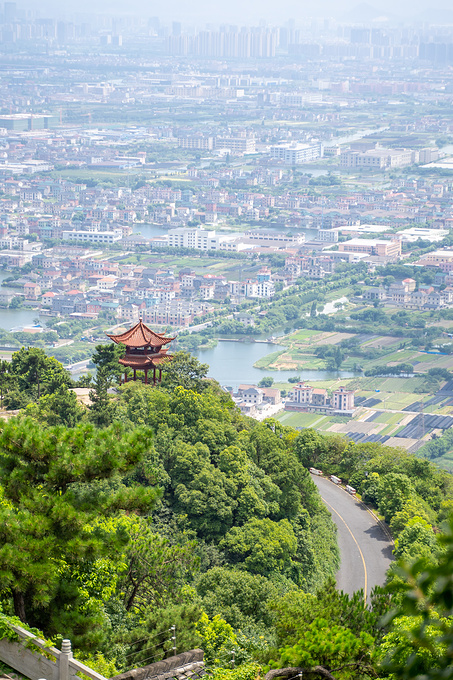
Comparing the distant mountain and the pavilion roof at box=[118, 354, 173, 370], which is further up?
the distant mountain

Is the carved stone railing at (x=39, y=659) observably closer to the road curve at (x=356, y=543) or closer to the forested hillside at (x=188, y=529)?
the forested hillside at (x=188, y=529)

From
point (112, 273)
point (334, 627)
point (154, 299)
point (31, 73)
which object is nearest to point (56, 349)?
point (154, 299)

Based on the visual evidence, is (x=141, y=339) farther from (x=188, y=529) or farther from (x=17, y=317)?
(x=17, y=317)

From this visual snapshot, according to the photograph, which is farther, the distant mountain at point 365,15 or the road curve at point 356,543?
the distant mountain at point 365,15

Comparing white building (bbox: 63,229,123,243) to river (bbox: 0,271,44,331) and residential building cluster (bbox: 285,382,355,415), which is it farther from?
residential building cluster (bbox: 285,382,355,415)

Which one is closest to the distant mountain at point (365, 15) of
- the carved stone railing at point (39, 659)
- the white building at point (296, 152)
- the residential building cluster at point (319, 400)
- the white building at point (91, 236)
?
the white building at point (296, 152)

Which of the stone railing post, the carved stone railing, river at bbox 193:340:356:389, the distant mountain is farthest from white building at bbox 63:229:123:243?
the distant mountain
